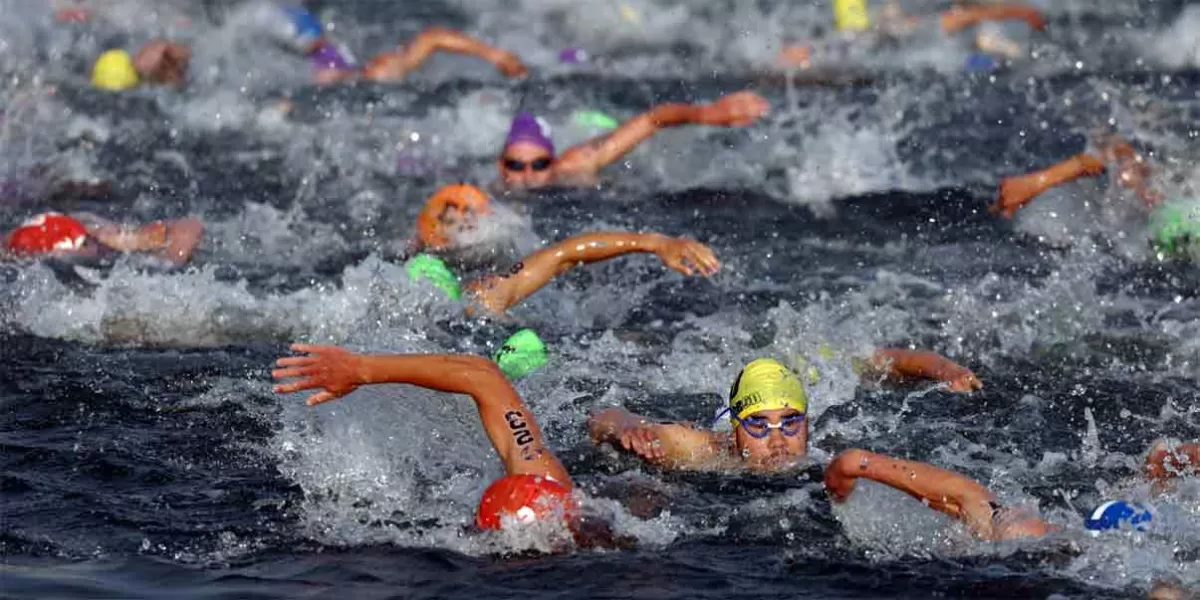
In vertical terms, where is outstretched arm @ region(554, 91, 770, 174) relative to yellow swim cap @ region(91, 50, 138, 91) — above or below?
below

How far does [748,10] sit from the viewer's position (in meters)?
19.4

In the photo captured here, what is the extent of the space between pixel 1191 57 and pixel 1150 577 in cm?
1040

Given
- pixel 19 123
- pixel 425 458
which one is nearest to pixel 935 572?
pixel 425 458

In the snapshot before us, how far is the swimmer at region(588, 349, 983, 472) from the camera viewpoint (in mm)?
8039

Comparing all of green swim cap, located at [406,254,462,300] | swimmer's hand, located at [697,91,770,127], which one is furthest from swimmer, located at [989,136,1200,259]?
green swim cap, located at [406,254,462,300]

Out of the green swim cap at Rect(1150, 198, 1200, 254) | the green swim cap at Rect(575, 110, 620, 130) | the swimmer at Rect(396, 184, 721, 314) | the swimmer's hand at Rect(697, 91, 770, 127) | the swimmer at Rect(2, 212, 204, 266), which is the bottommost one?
the swimmer at Rect(396, 184, 721, 314)

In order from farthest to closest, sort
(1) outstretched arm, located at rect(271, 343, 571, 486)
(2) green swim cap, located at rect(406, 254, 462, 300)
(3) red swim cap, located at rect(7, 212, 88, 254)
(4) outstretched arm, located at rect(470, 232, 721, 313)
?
1. (3) red swim cap, located at rect(7, 212, 88, 254)
2. (2) green swim cap, located at rect(406, 254, 462, 300)
3. (4) outstretched arm, located at rect(470, 232, 721, 313)
4. (1) outstretched arm, located at rect(271, 343, 571, 486)

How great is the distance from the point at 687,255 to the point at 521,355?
1.02m

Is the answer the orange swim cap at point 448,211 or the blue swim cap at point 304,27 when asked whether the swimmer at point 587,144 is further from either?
the blue swim cap at point 304,27

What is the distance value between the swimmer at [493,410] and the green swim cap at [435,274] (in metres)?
2.44

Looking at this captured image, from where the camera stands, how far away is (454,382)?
766cm

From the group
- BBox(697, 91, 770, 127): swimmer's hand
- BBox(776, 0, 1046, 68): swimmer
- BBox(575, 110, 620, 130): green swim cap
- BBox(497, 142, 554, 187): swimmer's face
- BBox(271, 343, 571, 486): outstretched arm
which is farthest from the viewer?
BBox(776, 0, 1046, 68): swimmer

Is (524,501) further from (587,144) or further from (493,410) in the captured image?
(587,144)

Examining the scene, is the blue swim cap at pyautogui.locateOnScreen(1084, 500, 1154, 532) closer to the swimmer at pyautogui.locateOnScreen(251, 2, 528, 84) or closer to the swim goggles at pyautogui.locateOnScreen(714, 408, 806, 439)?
the swim goggles at pyautogui.locateOnScreen(714, 408, 806, 439)
